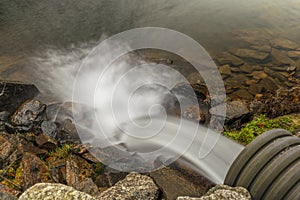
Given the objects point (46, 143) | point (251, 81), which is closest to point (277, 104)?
point (251, 81)

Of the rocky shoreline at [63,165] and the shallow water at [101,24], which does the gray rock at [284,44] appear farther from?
the rocky shoreline at [63,165]

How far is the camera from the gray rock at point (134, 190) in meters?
5.76

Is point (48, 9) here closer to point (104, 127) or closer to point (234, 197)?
point (104, 127)

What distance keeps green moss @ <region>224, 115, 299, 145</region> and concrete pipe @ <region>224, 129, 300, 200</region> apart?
9.49 ft

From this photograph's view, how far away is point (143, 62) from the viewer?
42.2ft

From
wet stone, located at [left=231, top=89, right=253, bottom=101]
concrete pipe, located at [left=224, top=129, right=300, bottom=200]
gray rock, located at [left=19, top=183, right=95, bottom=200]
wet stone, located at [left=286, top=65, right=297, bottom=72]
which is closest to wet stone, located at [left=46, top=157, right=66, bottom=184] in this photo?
gray rock, located at [left=19, top=183, right=95, bottom=200]

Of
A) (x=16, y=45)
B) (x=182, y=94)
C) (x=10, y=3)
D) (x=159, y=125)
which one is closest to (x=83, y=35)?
(x=16, y=45)

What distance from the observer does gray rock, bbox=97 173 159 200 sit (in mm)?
5759

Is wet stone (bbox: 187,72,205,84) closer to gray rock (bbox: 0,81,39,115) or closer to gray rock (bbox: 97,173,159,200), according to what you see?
gray rock (bbox: 0,81,39,115)

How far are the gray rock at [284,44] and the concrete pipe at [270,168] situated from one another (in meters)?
9.74

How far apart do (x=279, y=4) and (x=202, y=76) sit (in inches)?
422

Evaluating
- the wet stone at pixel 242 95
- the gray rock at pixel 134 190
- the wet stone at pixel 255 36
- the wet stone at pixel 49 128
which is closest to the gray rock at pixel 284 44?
the wet stone at pixel 255 36

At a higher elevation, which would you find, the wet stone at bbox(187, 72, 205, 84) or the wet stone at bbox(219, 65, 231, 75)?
the wet stone at bbox(219, 65, 231, 75)

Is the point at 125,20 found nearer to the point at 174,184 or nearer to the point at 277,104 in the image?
the point at 277,104
